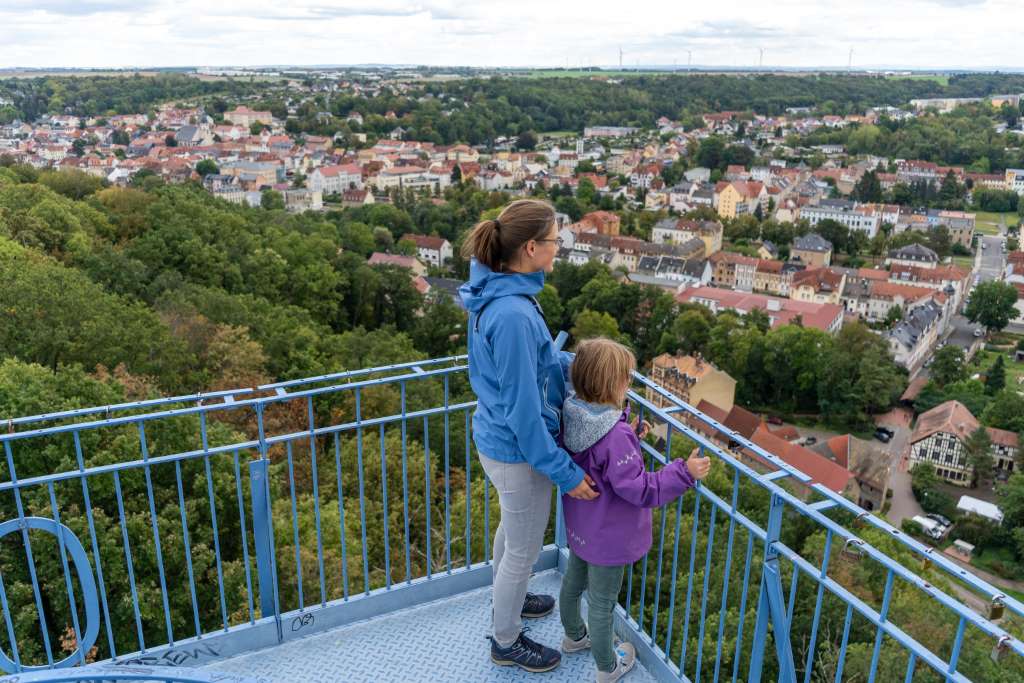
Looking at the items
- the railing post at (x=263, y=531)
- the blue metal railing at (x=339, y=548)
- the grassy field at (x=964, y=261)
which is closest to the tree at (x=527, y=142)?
the grassy field at (x=964, y=261)

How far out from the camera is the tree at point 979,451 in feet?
92.1

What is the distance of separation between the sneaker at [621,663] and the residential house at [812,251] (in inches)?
2300

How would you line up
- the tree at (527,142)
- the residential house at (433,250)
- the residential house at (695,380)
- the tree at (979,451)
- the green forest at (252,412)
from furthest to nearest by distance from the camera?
the tree at (527,142) → the residential house at (433,250) → the residential house at (695,380) → the tree at (979,451) → the green forest at (252,412)

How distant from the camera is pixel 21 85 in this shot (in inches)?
5192

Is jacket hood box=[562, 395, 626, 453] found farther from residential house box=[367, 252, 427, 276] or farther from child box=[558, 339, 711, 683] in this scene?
residential house box=[367, 252, 427, 276]

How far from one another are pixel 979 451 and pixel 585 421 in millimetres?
30556

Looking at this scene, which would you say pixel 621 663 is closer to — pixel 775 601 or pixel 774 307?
pixel 775 601

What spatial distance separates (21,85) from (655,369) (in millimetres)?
139999

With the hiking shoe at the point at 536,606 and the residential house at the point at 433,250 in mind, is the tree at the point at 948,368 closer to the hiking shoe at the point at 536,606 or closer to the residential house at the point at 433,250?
the residential house at the point at 433,250

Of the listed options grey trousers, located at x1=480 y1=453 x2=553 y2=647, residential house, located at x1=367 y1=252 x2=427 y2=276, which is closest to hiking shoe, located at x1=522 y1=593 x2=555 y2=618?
grey trousers, located at x1=480 y1=453 x2=553 y2=647

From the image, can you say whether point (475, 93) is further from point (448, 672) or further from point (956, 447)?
point (448, 672)

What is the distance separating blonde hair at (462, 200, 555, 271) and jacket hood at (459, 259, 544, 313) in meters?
0.04

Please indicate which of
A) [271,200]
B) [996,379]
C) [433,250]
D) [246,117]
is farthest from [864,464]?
[246,117]

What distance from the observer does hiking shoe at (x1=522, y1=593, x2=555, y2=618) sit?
144 inches
